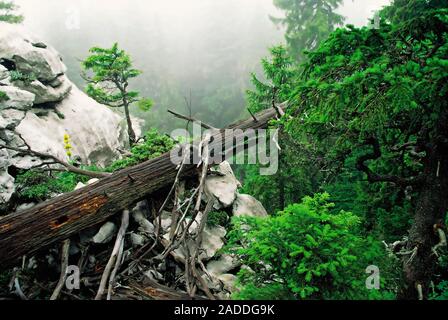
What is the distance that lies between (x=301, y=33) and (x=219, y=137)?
644 inches

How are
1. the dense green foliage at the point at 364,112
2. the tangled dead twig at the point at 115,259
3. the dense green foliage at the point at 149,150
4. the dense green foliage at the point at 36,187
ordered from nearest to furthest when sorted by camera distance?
the dense green foliage at the point at 364,112 < the tangled dead twig at the point at 115,259 < the dense green foliage at the point at 36,187 < the dense green foliage at the point at 149,150

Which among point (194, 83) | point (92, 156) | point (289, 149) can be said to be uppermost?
point (194, 83)

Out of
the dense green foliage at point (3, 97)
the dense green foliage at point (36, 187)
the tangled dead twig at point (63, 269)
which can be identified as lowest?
the tangled dead twig at point (63, 269)

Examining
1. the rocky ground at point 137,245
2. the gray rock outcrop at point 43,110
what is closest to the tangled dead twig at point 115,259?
the rocky ground at point 137,245

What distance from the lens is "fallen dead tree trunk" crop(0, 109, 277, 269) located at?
193 inches

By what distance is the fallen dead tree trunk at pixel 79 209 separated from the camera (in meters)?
4.89

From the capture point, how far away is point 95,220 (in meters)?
5.59

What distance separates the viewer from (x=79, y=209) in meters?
5.45

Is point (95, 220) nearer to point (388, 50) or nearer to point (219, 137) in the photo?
point (219, 137)

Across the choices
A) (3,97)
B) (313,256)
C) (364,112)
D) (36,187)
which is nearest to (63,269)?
(36,187)

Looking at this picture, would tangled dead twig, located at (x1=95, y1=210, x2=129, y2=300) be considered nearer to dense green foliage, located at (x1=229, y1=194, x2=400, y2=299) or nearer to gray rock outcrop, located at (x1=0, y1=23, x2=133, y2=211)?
dense green foliage, located at (x1=229, y1=194, x2=400, y2=299)

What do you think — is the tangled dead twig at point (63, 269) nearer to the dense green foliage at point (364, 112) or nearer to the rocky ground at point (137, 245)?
the rocky ground at point (137, 245)

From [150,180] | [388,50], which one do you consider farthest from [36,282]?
[388,50]

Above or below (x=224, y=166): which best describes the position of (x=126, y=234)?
below
